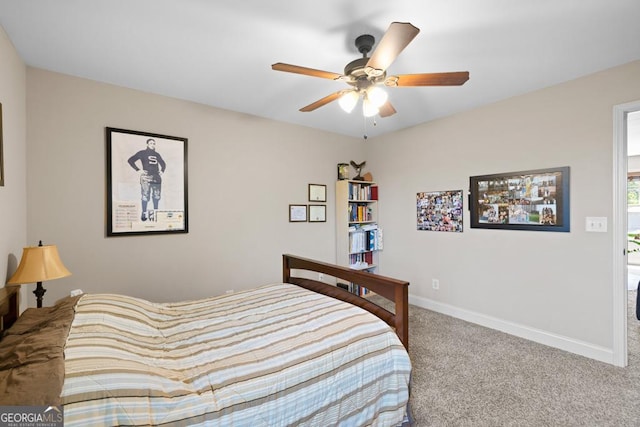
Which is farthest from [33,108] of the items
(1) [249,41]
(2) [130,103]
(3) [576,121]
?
(3) [576,121]

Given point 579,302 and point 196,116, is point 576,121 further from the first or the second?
point 196,116

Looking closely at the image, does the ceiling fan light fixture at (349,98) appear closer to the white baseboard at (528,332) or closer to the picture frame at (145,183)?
the picture frame at (145,183)

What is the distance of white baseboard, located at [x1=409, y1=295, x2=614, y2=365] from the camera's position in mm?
2457

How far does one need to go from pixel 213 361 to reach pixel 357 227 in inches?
128

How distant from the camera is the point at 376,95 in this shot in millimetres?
1907

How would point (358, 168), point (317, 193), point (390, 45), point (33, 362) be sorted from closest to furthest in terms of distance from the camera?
point (33, 362) < point (390, 45) < point (317, 193) < point (358, 168)

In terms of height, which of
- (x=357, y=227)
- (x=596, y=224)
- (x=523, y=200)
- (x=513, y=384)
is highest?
(x=523, y=200)

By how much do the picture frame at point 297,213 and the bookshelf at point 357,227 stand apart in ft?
1.80

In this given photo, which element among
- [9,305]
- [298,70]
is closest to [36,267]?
[9,305]

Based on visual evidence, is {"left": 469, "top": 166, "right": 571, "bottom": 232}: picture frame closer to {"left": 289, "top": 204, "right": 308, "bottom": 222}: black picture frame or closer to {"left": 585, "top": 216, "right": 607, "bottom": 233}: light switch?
{"left": 585, "top": 216, "right": 607, "bottom": 233}: light switch

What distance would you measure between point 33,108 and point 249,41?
1.85m

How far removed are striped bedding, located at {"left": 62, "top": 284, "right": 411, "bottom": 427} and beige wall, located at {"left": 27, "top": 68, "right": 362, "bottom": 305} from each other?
3.46 ft

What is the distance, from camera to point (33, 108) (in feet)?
7.54

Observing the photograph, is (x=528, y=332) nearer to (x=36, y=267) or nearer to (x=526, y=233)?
(x=526, y=233)
